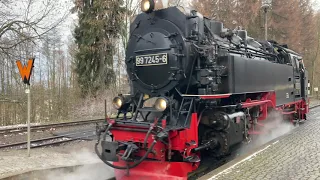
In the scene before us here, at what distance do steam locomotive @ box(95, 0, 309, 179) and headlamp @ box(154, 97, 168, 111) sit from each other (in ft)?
0.06

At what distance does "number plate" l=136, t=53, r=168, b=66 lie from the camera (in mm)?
5438

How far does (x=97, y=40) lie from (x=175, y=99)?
14.9m

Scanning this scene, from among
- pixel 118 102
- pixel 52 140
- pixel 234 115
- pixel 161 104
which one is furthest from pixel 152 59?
pixel 52 140

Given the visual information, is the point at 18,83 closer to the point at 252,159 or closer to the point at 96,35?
the point at 96,35

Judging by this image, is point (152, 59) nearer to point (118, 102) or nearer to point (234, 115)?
point (118, 102)

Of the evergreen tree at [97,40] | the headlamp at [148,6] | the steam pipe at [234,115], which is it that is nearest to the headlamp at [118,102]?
the headlamp at [148,6]

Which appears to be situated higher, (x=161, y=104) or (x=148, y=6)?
(x=148, y=6)

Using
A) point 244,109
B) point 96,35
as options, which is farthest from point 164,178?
point 96,35

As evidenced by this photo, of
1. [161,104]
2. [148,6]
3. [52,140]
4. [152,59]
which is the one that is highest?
[148,6]

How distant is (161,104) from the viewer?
201 inches

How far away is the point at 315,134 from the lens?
883cm

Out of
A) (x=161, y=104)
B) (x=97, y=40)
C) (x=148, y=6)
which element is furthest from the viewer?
(x=97, y=40)

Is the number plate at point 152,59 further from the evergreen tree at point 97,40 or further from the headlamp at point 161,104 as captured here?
the evergreen tree at point 97,40

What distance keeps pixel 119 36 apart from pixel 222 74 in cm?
1534
